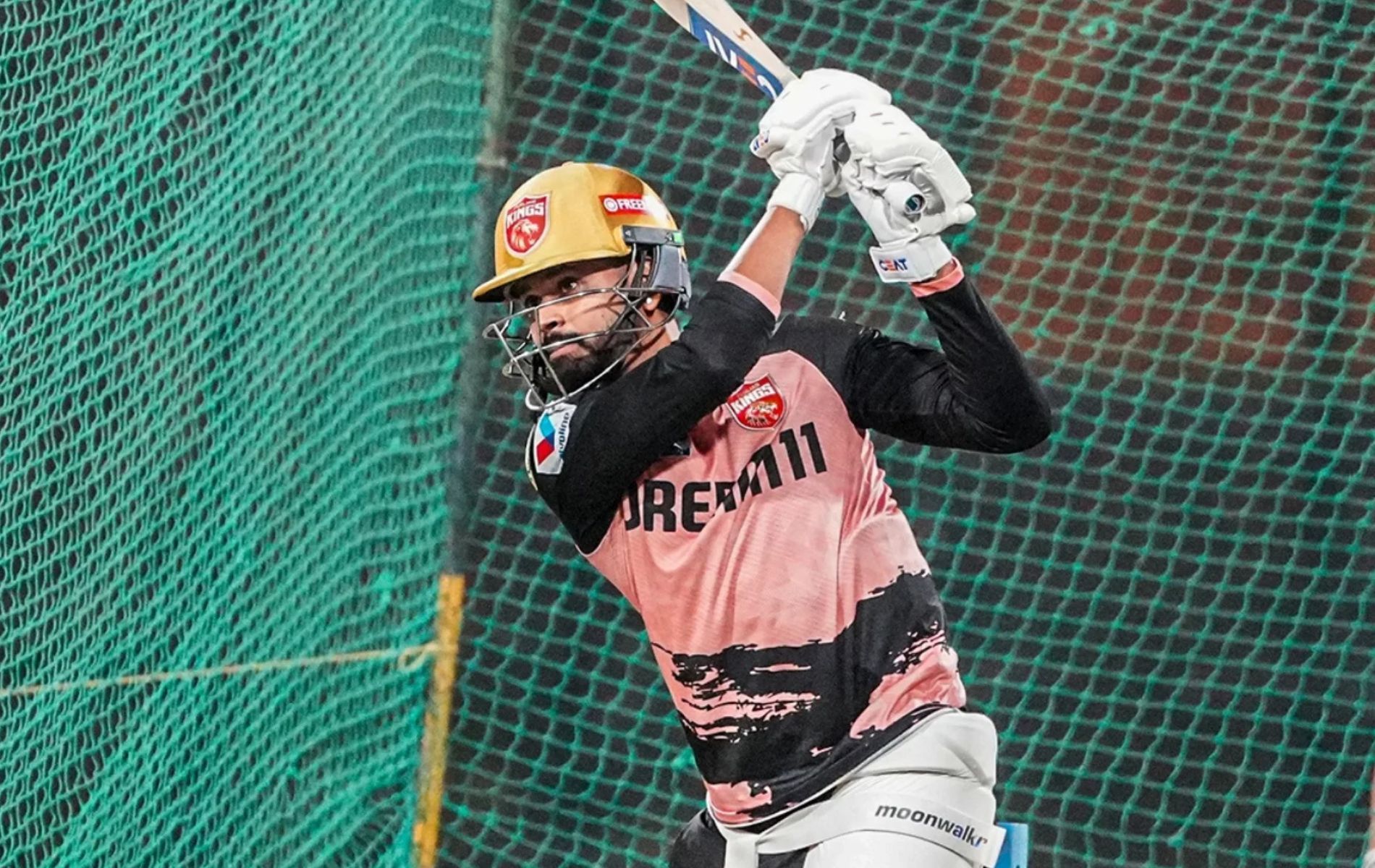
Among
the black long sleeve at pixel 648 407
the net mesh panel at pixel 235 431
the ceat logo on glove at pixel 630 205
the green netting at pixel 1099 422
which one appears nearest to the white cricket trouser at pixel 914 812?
the black long sleeve at pixel 648 407

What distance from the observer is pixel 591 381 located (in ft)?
9.05

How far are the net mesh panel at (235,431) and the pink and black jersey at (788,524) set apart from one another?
1.50 meters

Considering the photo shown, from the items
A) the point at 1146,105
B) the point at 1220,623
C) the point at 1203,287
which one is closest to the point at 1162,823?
the point at 1220,623

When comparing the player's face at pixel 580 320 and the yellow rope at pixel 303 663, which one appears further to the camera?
the yellow rope at pixel 303 663

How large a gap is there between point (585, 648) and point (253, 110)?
5.55 ft

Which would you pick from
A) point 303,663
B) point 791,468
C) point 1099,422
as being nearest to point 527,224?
point 791,468

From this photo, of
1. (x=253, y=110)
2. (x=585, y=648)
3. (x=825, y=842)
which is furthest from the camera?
(x=585, y=648)

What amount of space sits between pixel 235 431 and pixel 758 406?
1974mm

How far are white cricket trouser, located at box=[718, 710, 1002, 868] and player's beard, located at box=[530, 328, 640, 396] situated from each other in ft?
2.14

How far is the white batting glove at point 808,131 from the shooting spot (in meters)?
2.54

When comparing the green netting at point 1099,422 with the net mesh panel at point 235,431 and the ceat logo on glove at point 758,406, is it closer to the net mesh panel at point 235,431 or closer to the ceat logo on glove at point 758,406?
the net mesh panel at point 235,431

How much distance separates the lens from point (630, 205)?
285cm

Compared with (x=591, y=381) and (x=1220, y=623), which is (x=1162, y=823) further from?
(x=591, y=381)

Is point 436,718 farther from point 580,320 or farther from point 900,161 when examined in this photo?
point 900,161
